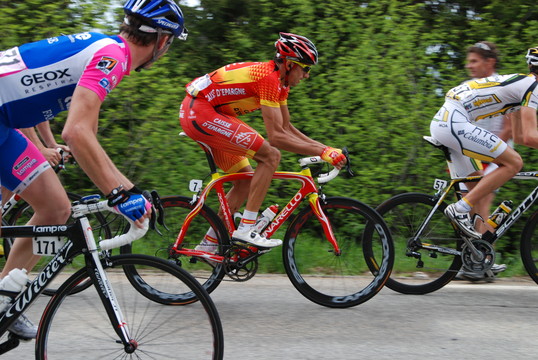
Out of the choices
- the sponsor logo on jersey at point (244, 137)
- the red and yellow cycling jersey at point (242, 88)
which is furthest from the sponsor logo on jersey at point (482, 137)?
the sponsor logo on jersey at point (244, 137)

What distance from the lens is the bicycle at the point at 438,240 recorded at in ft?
19.2

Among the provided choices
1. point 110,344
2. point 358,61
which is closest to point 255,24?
point 358,61

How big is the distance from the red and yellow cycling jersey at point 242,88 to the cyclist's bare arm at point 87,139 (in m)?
2.25

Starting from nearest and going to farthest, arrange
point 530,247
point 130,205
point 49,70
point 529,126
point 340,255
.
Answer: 1. point 130,205
2. point 49,70
3. point 340,255
4. point 529,126
5. point 530,247

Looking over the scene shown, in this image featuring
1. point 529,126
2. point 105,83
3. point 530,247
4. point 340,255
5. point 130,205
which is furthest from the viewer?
point 530,247

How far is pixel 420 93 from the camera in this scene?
8.89m

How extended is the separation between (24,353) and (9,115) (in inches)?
60.9

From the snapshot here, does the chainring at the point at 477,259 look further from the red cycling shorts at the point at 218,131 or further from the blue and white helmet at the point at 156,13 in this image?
the blue and white helmet at the point at 156,13

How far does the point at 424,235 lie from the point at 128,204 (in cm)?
357

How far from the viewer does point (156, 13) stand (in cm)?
344

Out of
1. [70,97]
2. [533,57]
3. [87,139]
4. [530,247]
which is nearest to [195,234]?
[70,97]

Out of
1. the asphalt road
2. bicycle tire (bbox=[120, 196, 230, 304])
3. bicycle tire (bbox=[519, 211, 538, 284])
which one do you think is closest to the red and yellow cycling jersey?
bicycle tire (bbox=[120, 196, 230, 304])

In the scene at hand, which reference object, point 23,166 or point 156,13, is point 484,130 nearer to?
point 156,13

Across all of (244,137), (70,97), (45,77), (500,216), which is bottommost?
(500,216)
